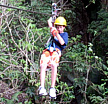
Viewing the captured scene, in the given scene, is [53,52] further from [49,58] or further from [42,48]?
[42,48]

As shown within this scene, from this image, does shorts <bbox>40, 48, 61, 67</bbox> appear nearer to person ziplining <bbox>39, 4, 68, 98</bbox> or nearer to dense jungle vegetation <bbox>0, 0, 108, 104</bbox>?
person ziplining <bbox>39, 4, 68, 98</bbox>

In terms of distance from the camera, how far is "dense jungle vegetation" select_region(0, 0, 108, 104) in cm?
419

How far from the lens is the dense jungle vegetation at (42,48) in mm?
4191

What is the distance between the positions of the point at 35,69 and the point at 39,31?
0.89m

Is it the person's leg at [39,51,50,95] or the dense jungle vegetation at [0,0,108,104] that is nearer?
the person's leg at [39,51,50,95]

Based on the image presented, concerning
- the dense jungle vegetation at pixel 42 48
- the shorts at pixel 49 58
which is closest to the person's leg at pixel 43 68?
the shorts at pixel 49 58

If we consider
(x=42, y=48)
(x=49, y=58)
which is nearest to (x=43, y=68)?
(x=49, y=58)

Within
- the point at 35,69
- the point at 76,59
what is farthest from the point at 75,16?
the point at 35,69

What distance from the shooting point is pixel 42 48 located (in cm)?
437

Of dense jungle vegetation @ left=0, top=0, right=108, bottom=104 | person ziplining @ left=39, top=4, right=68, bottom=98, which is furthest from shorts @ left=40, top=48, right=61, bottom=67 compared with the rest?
dense jungle vegetation @ left=0, top=0, right=108, bottom=104

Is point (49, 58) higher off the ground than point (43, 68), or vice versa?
point (49, 58)

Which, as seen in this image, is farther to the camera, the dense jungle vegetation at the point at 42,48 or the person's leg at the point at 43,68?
the dense jungle vegetation at the point at 42,48

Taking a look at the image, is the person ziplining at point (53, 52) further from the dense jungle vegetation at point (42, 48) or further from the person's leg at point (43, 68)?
the dense jungle vegetation at point (42, 48)

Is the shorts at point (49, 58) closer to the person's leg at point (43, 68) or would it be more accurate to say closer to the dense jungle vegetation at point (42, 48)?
the person's leg at point (43, 68)
